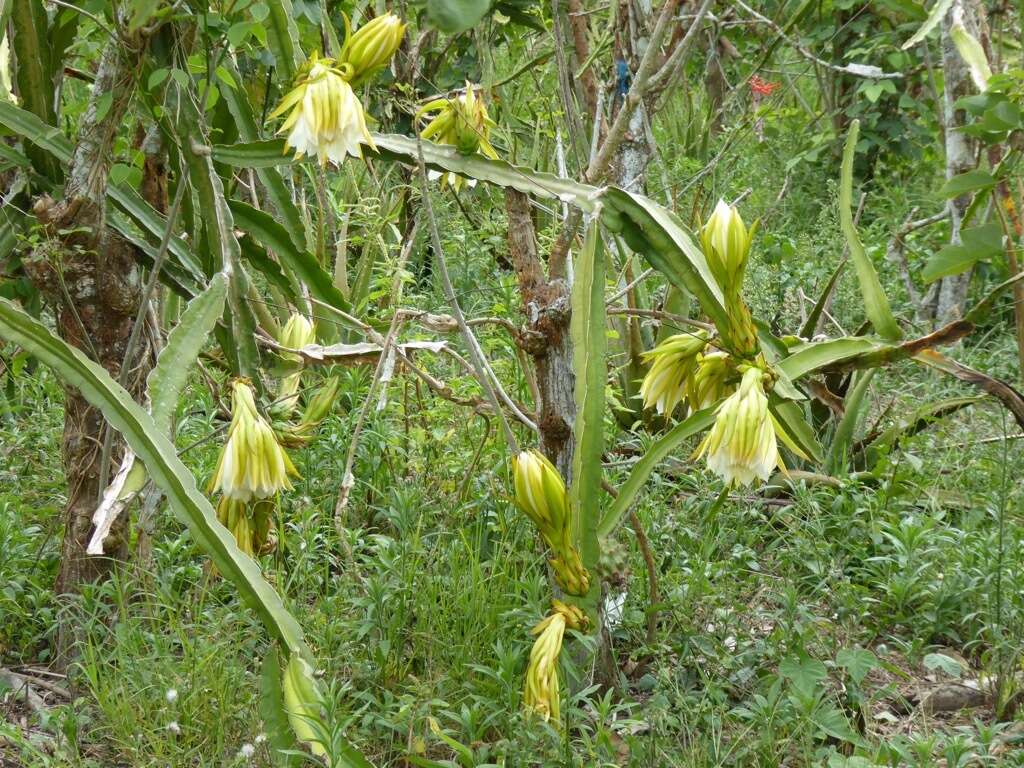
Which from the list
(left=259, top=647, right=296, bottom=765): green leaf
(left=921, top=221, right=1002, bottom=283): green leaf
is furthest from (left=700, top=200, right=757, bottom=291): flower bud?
(left=921, top=221, right=1002, bottom=283): green leaf

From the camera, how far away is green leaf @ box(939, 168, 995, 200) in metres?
2.41

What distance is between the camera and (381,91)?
3.17m

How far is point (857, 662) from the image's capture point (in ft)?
6.38

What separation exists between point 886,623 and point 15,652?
69.0 inches

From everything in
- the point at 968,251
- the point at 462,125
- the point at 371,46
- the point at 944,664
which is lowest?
the point at 944,664

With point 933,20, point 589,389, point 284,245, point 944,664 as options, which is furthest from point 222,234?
point 933,20

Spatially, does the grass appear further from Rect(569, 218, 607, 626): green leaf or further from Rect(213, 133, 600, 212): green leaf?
Rect(213, 133, 600, 212): green leaf

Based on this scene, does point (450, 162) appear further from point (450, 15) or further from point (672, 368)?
point (450, 15)

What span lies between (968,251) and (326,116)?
149 cm

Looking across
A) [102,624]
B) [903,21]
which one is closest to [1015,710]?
[102,624]

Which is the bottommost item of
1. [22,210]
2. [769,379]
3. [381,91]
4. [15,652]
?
[15,652]

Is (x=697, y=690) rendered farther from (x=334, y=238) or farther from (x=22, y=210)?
(x=334, y=238)

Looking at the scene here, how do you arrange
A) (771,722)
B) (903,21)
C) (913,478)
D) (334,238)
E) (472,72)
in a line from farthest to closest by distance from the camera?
(903,21) → (472,72) → (334,238) → (913,478) → (771,722)

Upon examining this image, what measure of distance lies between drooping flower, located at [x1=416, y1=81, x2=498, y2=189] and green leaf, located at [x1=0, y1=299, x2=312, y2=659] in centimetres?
65
